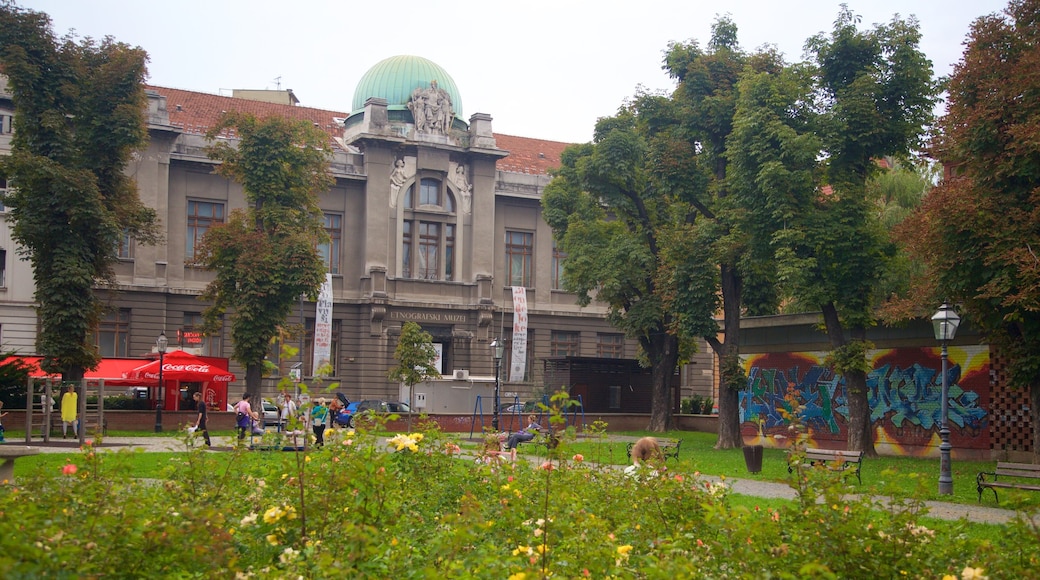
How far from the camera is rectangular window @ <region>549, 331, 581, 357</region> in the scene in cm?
5903

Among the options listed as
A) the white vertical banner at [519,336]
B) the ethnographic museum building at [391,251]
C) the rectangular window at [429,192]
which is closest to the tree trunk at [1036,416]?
the ethnographic museum building at [391,251]

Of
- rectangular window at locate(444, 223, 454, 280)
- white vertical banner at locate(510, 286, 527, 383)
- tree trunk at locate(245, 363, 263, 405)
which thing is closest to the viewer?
tree trunk at locate(245, 363, 263, 405)

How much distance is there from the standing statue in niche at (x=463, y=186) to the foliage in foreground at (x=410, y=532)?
155 ft

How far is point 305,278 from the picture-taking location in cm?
3806

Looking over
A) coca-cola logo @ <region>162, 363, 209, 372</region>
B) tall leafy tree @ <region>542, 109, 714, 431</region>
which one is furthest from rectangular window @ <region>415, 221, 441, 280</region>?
coca-cola logo @ <region>162, 363, 209, 372</region>

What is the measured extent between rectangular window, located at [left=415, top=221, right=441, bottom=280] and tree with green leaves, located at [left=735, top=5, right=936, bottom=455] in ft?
94.8

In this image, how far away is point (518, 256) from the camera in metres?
58.9

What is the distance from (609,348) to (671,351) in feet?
61.2

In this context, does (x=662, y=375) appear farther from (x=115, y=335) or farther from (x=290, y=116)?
(x=115, y=335)

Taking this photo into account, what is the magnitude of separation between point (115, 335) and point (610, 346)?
1082 inches

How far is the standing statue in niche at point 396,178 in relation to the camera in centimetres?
5469

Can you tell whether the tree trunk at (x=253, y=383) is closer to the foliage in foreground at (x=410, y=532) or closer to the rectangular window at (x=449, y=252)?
the rectangular window at (x=449, y=252)

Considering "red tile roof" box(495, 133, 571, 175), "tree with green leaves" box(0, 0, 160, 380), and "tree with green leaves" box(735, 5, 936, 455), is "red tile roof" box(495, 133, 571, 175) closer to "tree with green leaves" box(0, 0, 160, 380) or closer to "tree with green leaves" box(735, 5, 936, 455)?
"tree with green leaves" box(0, 0, 160, 380)

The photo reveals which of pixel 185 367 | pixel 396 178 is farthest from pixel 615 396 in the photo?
pixel 185 367
